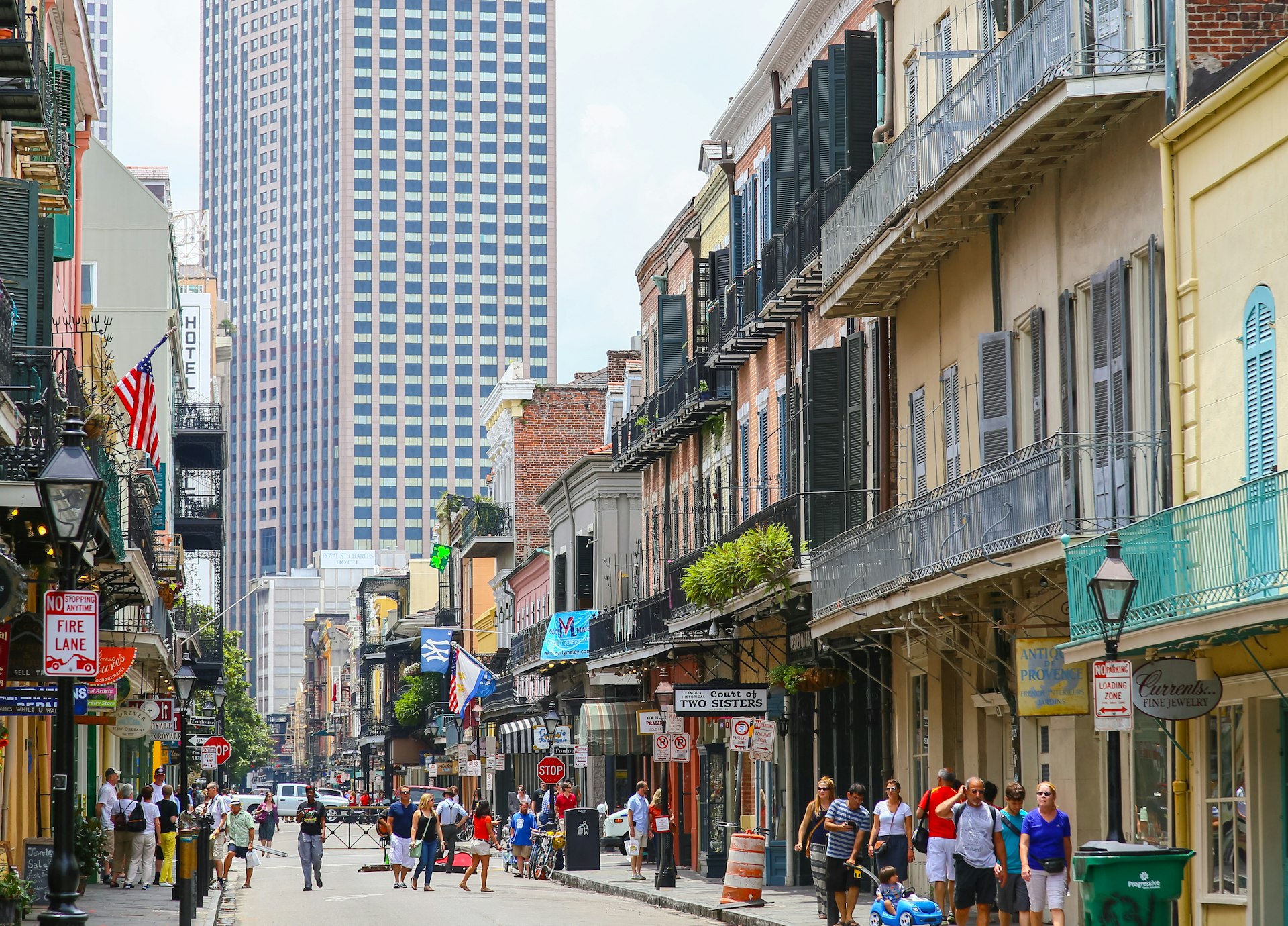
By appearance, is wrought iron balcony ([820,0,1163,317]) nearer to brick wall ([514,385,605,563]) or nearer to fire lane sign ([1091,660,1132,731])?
fire lane sign ([1091,660,1132,731])

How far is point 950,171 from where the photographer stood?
18.9 metres

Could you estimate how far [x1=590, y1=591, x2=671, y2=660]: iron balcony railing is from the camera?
36562 millimetres

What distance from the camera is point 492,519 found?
2638 inches

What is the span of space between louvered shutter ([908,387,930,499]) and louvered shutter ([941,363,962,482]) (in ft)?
2.93

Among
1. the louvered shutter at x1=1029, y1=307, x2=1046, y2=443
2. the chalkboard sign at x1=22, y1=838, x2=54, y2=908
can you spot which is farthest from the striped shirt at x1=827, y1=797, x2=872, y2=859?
the chalkboard sign at x1=22, y1=838, x2=54, y2=908

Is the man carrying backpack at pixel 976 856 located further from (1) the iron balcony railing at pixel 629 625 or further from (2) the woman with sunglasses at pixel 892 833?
(1) the iron balcony railing at pixel 629 625

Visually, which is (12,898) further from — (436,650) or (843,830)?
(436,650)

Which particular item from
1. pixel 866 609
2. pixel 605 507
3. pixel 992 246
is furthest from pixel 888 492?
pixel 605 507

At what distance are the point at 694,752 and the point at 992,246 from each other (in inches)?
747

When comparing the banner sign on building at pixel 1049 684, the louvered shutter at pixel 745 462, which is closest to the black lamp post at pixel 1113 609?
the banner sign on building at pixel 1049 684

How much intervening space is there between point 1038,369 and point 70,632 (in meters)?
9.72

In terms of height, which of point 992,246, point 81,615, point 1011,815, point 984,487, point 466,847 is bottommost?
point 466,847

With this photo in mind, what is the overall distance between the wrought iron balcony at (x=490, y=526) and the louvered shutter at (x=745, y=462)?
32.1 metres

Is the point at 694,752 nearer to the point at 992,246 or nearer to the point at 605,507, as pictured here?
the point at 605,507
